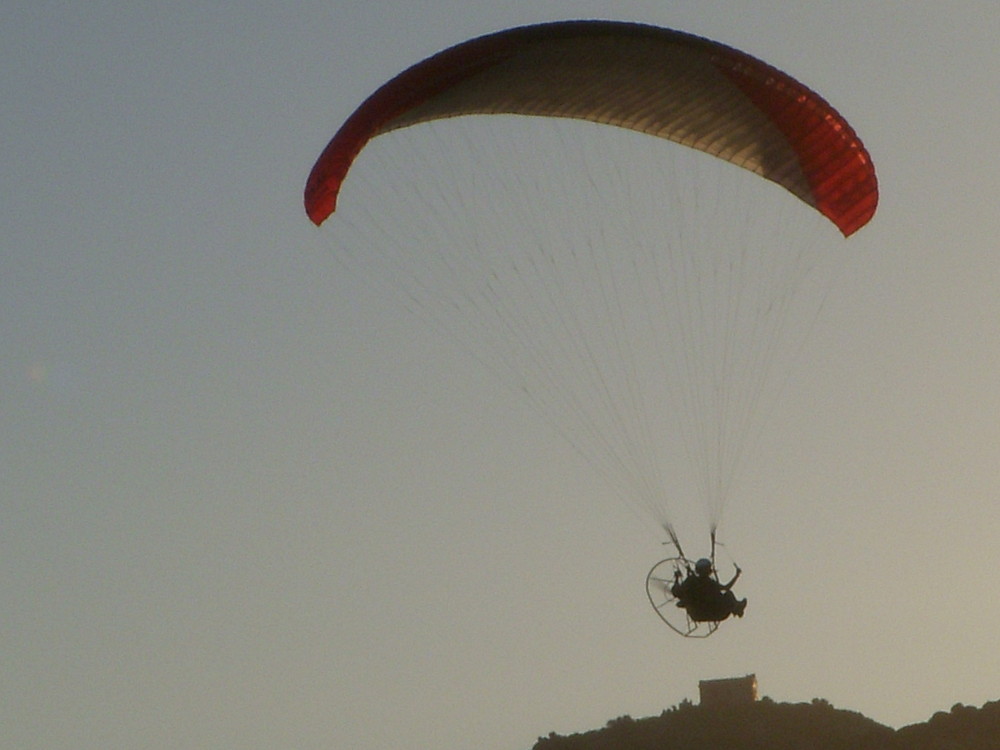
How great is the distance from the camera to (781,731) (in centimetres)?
5103

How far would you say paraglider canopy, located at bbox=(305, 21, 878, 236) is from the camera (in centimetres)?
3145

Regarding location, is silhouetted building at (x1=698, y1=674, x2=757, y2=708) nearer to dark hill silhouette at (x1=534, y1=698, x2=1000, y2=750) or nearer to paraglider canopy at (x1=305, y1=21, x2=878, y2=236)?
dark hill silhouette at (x1=534, y1=698, x2=1000, y2=750)

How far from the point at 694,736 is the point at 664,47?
78.4 feet

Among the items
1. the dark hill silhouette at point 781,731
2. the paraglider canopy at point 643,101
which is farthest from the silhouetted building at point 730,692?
the paraglider canopy at point 643,101

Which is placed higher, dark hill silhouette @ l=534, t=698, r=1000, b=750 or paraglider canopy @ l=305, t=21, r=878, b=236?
paraglider canopy @ l=305, t=21, r=878, b=236

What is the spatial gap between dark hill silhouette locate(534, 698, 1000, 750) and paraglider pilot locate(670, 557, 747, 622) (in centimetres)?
1978

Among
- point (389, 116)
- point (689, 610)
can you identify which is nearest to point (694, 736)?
point (689, 610)

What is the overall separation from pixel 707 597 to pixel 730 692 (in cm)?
2114

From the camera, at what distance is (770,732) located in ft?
167

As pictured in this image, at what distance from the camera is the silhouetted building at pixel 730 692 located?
51688 millimetres

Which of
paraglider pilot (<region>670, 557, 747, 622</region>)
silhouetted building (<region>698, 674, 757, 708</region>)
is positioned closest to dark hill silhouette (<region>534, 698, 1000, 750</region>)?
silhouetted building (<region>698, 674, 757, 708</region>)

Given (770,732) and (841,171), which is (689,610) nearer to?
(841,171)

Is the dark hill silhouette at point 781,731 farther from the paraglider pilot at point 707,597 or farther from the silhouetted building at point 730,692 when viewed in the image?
the paraglider pilot at point 707,597

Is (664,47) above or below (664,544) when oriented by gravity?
above
